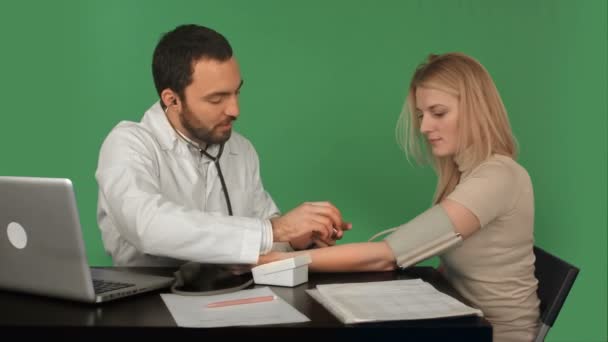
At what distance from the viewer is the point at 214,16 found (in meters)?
3.20

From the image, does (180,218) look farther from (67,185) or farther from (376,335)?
(376,335)

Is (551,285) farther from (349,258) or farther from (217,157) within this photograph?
(217,157)

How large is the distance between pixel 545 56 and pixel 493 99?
1.19m

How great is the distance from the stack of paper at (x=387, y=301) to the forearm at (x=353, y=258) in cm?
15

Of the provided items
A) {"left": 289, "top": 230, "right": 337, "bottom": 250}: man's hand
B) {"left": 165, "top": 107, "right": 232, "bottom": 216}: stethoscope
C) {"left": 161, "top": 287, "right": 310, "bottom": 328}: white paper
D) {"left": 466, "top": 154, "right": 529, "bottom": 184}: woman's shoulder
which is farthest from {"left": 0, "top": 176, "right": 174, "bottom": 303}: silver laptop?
{"left": 466, "top": 154, "right": 529, "bottom": 184}: woman's shoulder

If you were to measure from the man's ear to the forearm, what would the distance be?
717 mm

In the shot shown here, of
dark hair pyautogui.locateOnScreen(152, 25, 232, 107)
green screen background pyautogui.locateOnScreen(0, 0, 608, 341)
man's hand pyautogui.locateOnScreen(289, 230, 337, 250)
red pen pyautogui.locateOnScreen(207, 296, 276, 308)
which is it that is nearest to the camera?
red pen pyautogui.locateOnScreen(207, 296, 276, 308)

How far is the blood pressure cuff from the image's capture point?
192 cm

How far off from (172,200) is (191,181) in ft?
0.29

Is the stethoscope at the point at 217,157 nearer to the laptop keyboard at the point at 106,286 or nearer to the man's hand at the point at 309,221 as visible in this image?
the man's hand at the point at 309,221

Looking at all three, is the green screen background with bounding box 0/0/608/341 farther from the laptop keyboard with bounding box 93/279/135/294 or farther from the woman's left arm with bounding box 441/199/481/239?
the laptop keyboard with bounding box 93/279/135/294

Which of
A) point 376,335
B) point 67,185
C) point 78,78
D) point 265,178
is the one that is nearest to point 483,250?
point 376,335

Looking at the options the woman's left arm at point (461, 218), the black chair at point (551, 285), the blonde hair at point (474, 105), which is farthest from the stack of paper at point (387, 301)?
the blonde hair at point (474, 105)

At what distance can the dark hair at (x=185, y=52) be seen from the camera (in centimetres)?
230
